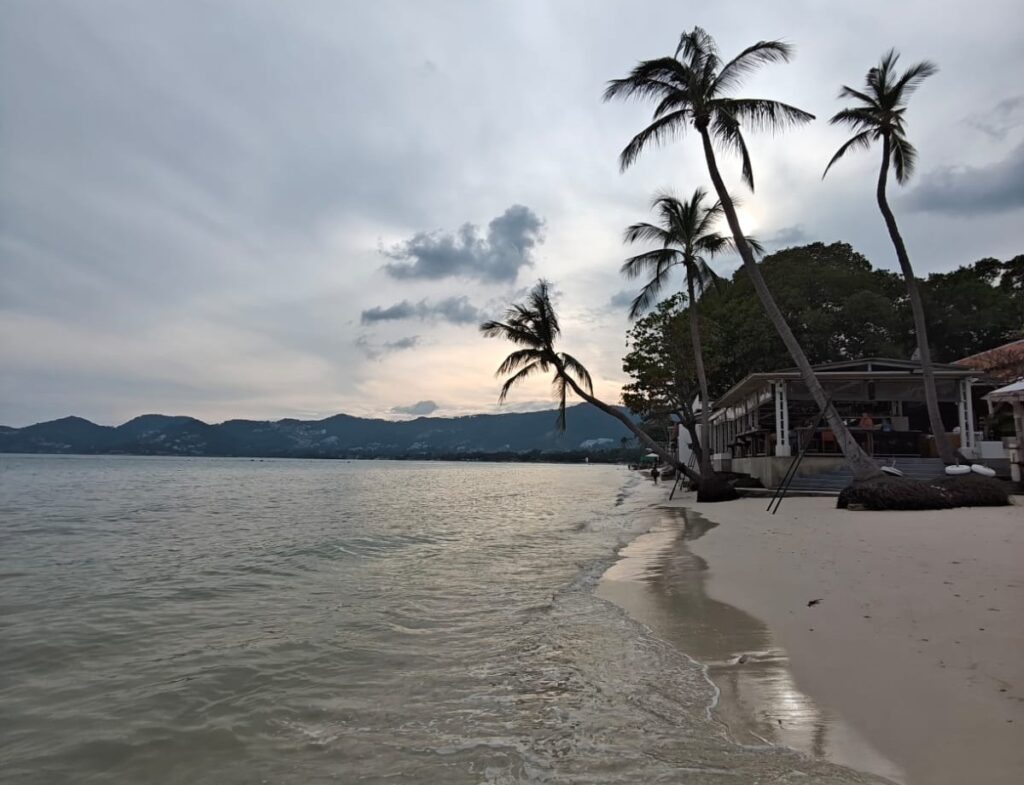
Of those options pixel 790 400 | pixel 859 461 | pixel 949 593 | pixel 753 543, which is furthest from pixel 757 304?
pixel 949 593

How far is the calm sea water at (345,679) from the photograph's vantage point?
3213mm

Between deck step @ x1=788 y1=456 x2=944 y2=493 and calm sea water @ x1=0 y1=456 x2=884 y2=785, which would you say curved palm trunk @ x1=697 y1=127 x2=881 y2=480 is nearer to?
deck step @ x1=788 y1=456 x2=944 y2=493

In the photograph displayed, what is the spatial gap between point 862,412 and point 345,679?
2430 cm

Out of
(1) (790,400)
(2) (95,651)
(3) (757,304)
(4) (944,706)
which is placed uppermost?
(3) (757,304)

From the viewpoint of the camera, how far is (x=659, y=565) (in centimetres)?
918

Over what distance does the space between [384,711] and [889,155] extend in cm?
1917

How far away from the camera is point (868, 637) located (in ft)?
15.1

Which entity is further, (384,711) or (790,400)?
(790,400)

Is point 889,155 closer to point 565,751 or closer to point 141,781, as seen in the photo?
point 565,751

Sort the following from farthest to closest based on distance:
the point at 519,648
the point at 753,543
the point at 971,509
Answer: the point at 971,509 < the point at 753,543 < the point at 519,648

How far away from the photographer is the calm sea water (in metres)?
3.21

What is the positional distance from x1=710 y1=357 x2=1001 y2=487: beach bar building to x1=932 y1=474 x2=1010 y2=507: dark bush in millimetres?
5844

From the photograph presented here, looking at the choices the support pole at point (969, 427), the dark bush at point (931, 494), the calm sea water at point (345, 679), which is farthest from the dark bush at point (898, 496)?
the support pole at point (969, 427)

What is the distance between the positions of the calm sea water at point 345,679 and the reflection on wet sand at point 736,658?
0.16m
